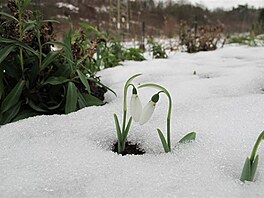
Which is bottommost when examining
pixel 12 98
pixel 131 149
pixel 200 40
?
pixel 131 149

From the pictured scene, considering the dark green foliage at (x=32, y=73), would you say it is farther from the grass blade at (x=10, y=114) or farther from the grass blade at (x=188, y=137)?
the grass blade at (x=188, y=137)

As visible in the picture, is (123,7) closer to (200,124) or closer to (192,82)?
(192,82)

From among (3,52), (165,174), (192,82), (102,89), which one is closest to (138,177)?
(165,174)

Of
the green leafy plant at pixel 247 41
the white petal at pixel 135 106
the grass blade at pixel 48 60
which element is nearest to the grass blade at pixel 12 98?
the grass blade at pixel 48 60

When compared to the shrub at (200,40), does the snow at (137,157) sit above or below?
below

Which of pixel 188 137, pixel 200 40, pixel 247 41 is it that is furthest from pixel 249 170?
pixel 247 41

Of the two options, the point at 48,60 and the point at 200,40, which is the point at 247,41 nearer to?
the point at 200,40

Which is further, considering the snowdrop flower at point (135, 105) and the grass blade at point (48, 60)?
the grass blade at point (48, 60)
